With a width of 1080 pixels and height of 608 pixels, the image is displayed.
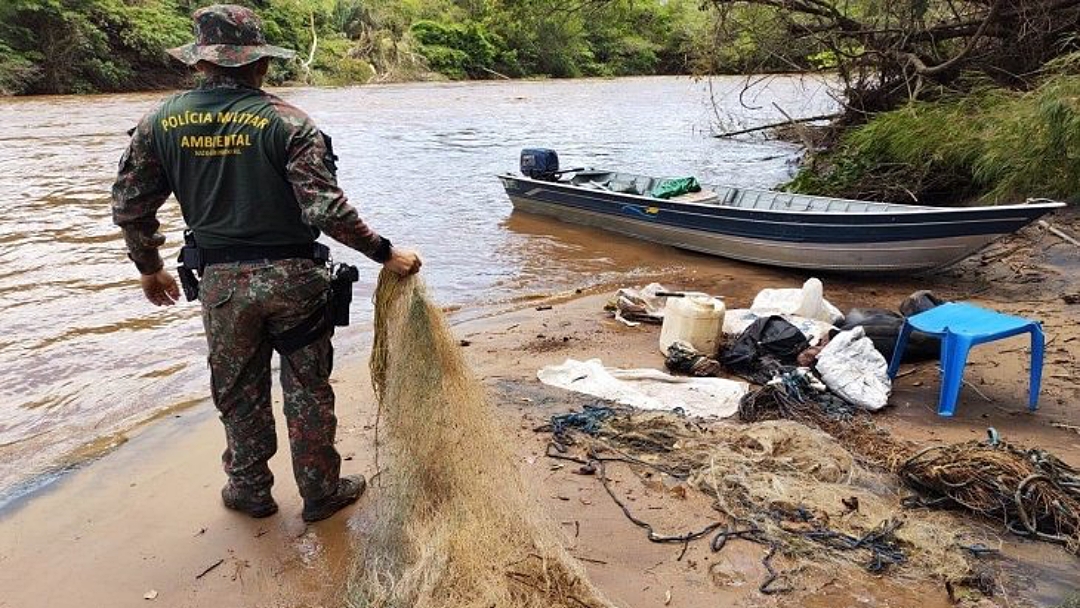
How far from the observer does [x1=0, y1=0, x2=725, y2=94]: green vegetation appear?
29969 mm

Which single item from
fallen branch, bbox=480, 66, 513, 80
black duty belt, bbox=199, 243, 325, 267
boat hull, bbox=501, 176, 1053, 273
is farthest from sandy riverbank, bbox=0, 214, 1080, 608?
fallen branch, bbox=480, 66, 513, 80

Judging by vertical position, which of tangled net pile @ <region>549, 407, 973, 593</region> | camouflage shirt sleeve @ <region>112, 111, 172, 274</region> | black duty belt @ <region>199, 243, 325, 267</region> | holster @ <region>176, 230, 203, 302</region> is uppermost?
camouflage shirt sleeve @ <region>112, 111, 172, 274</region>

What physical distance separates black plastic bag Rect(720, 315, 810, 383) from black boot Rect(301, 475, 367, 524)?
287 centimetres

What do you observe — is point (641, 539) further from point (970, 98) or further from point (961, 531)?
point (970, 98)

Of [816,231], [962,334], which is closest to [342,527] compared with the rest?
[962,334]

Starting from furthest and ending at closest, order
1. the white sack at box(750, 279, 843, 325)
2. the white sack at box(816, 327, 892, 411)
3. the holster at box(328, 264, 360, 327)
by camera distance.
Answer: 1. the white sack at box(750, 279, 843, 325)
2. the white sack at box(816, 327, 892, 411)
3. the holster at box(328, 264, 360, 327)

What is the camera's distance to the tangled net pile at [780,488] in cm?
334

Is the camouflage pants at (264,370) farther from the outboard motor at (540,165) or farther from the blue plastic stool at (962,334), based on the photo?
the outboard motor at (540,165)

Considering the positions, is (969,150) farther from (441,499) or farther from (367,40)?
(367,40)

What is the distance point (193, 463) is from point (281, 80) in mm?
38034

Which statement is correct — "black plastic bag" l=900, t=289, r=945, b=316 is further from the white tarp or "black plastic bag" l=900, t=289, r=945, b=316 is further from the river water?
the river water

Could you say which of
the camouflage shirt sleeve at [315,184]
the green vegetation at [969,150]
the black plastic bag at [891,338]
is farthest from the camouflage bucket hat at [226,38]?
the green vegetation at [969,150]

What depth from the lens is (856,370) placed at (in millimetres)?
5172

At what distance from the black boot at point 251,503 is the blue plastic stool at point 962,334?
3744 mm
